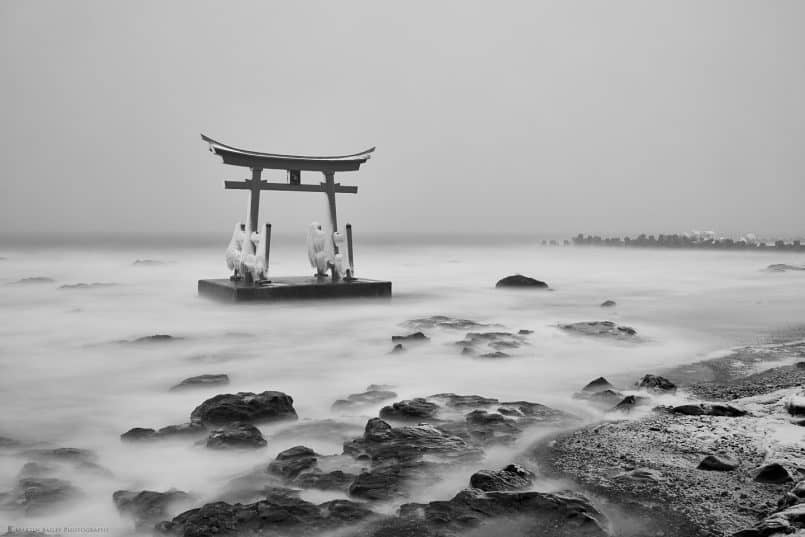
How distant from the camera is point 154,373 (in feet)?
26.4

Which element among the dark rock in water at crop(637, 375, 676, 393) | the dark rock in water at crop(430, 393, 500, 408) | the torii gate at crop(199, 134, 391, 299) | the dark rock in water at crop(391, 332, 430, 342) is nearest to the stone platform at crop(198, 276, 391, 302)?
the torii gate at crop(199, 134, 391, 299)

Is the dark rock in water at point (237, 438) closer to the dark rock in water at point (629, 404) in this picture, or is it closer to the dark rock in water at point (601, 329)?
the dark rock in water at point (629, 404)

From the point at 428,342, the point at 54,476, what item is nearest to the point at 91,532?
the point at 54,476

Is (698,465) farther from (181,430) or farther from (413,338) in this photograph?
(413,338)

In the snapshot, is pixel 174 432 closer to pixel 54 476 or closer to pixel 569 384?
pixel 54 476

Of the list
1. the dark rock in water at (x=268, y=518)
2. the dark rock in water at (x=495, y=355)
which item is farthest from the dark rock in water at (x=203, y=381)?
the dark rock in water at (x=268, y=518)

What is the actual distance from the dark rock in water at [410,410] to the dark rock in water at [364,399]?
1.78 ft

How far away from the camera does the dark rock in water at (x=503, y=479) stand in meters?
3.93

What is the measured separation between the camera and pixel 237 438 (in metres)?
5.01

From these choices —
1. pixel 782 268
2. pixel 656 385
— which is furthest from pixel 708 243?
pixel 656 385

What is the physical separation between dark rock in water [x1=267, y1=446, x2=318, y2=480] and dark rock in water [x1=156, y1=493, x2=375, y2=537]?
575mm

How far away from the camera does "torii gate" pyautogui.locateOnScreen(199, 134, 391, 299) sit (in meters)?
14.4

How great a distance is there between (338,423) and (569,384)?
296 cm

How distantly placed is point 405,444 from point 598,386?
9.71ft
